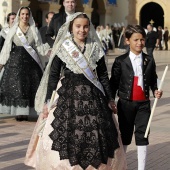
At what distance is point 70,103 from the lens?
14.5 ft

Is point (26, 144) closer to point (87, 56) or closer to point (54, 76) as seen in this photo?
point (54, 76)

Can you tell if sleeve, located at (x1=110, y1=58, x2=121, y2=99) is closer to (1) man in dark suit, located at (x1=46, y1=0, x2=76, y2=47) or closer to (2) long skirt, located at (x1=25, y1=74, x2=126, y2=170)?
(2) long skirt, located at (x1=25, y1=74, x2=126, y2=170)

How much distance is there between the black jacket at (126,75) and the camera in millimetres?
4691

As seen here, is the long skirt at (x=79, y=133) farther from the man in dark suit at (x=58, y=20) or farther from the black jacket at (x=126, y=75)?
Result: the man in dark suit at (x=58, y=20)

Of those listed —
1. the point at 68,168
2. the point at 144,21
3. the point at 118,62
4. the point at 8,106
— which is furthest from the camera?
the point at 144,21

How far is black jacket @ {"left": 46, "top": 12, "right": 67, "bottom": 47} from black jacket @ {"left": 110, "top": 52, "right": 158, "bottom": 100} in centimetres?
252

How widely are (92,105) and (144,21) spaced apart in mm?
36997

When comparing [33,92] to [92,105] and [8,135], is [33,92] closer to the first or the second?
[8,135]

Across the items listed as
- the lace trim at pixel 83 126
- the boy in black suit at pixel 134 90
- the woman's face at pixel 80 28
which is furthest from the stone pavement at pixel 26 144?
the woman's face at pixel 80 28

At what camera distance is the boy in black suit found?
4.70 m

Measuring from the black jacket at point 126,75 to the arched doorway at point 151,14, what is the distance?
1390 inches

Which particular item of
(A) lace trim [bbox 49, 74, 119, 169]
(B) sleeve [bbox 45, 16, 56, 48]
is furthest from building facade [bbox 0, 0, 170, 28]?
(A) lace trim [bbox 49, 74, 119, 169]

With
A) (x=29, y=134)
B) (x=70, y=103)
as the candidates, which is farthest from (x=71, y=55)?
(x=29, y=134)

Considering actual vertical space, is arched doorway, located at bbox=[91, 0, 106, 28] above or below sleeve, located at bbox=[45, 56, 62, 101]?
above
